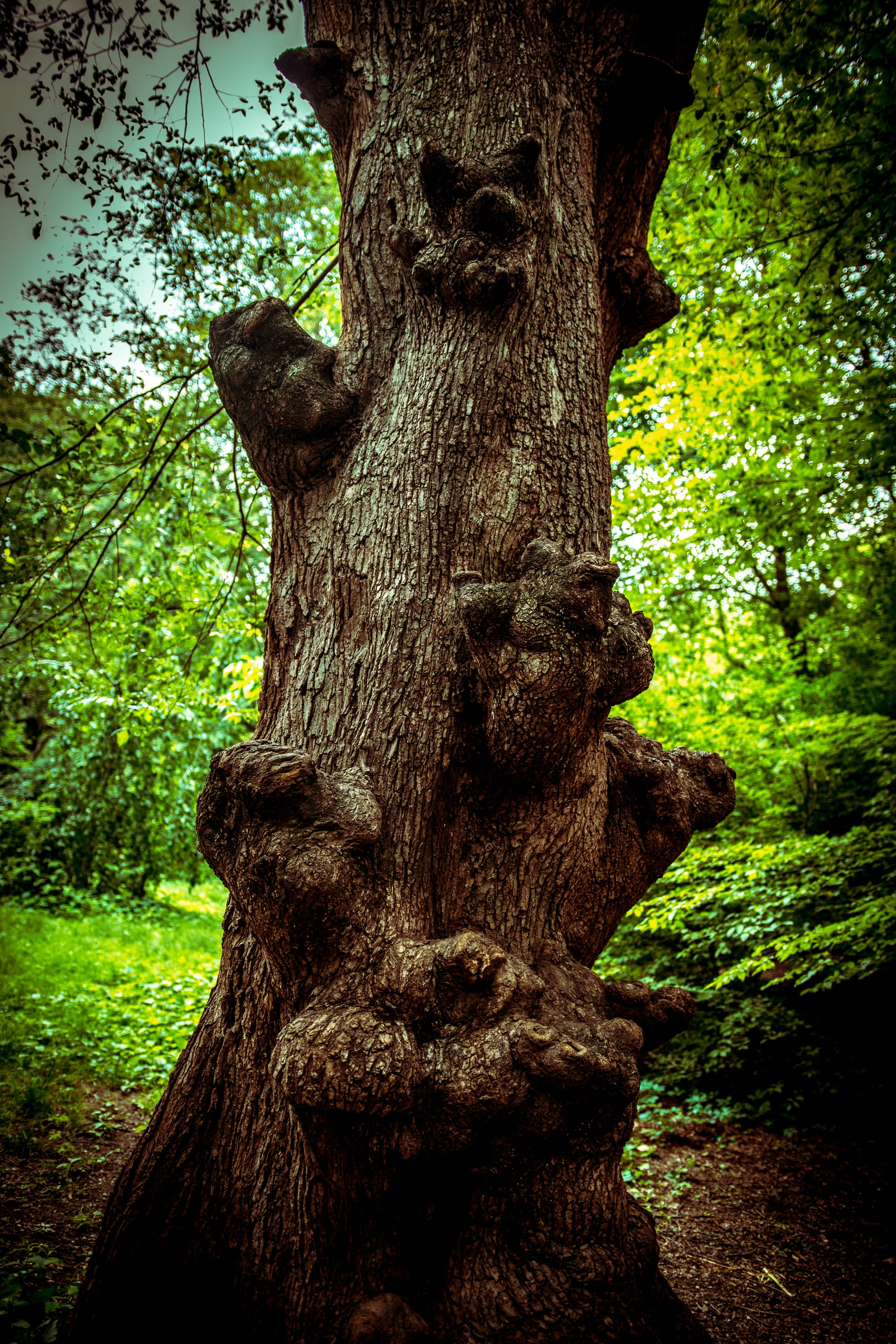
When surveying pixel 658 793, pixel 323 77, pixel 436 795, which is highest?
pixel 323 77

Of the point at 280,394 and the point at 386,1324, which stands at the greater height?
the point at 280,394

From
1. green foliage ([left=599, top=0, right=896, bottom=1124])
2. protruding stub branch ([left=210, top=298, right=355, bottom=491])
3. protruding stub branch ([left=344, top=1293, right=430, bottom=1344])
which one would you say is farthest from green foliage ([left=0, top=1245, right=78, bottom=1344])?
green foliage ([left=599, top=0, right=896, bottom=1124])

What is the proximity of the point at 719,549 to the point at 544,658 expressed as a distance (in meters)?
5.31

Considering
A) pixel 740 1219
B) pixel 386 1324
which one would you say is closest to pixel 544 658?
pixel 386 1324

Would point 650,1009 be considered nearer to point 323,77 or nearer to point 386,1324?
point 386,1324

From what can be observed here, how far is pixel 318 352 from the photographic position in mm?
2457

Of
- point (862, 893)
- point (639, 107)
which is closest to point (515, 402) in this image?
point (639, 107)

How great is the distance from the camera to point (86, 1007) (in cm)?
623

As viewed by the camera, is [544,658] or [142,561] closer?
[544,658]

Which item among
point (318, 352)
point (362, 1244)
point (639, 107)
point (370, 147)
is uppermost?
point (639, 107)

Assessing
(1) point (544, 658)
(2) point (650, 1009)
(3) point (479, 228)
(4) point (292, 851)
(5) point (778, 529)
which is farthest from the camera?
(5) point (778, 529)

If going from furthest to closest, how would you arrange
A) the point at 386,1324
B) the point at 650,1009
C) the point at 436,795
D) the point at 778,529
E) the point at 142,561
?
1. the point at 142,561
2. the point at 778,529
3. the point at 650,1009
4. the point at 436,795
5. the point at 386,1324

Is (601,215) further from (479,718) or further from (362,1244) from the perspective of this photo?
(362,1244)

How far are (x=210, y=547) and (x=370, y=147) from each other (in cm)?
606
